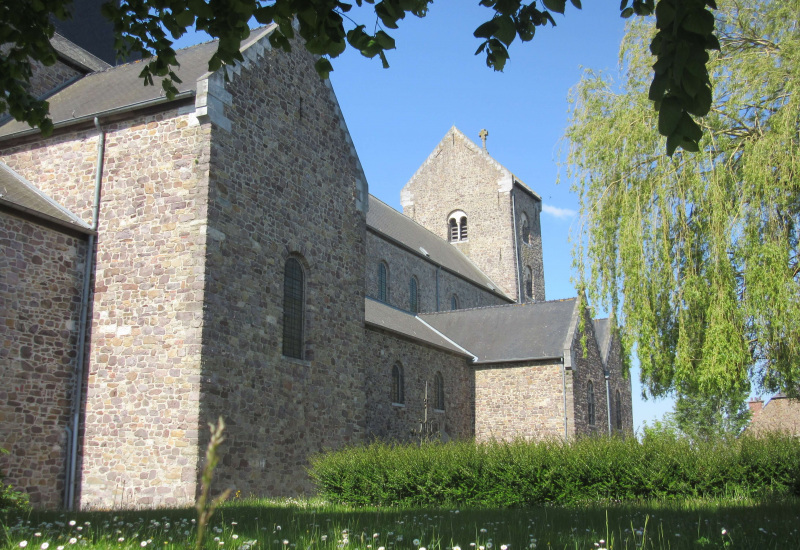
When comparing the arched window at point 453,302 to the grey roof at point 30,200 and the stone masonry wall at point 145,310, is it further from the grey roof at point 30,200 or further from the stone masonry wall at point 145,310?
the grey roof at point 30,200

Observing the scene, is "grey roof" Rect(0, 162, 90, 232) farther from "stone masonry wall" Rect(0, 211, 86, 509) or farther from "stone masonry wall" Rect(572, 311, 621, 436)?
"stone masonry wall" Rect(572, 311, 621, 436)

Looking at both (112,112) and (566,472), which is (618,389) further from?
(112,112)

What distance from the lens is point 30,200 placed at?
13531mm

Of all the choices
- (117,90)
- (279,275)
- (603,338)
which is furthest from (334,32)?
(603,338)

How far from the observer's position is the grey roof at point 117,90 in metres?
14.3

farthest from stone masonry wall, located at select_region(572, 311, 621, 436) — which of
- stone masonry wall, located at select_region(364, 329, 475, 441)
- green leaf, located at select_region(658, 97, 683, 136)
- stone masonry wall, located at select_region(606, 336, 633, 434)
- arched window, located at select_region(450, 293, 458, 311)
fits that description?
green leaf, located at select_region(658, 97, 683, 136)

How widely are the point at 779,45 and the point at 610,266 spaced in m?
5.04

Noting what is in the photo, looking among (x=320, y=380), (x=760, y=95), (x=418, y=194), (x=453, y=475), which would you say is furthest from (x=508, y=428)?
(x=418, y=194)

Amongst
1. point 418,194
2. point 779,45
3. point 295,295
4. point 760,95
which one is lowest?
point 295,295

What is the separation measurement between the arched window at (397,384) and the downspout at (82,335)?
372 inches

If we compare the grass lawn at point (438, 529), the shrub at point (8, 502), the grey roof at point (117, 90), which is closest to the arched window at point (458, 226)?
the grey roof at point (117, 90)

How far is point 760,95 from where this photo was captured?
12883 millimetres

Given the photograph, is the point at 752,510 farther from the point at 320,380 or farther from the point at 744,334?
the point at 320,380

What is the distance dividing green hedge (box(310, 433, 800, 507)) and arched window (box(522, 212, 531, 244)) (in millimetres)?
27442
